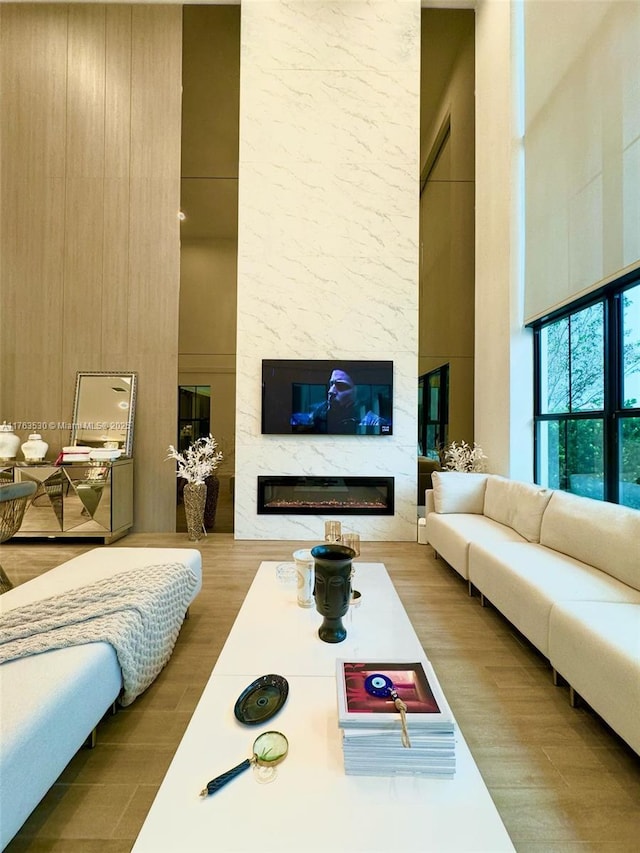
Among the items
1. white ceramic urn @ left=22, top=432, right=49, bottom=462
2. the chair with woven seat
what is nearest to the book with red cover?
the chair with woven seat

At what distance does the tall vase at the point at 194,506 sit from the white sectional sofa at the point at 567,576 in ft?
7.87

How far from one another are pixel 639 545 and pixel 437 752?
1819mm

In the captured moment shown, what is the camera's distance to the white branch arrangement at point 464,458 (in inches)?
183

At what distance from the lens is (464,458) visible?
4.65m

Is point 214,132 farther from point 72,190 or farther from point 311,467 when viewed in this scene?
point 311,467

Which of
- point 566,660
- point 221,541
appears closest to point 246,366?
point 221,541

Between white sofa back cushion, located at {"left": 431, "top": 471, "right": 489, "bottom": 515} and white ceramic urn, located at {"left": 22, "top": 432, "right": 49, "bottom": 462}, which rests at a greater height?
white ceramic urn, located at {"left": 22, "top": 432, "right": 49, "bottom": 462}

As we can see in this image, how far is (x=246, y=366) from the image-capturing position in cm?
459

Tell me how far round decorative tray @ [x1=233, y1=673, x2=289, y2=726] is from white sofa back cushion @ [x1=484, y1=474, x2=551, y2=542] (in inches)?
96.6

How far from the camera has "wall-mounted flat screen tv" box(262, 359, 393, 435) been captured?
14.9 ft

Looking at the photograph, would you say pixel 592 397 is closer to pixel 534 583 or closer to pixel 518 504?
pixel 518 504

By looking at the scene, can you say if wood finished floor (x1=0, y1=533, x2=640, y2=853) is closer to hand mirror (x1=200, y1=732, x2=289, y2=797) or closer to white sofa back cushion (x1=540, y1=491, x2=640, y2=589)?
hand mirror (x1=200, y1=732, x2=289, y2=797)

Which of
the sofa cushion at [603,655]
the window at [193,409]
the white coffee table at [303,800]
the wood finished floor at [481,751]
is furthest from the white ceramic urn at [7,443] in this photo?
the sofa cushion at [603,655]

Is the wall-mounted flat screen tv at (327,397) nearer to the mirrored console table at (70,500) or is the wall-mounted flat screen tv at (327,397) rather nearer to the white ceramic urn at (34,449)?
the mirrored console table at (70,500)
